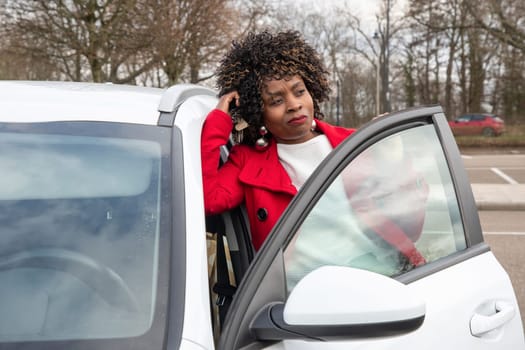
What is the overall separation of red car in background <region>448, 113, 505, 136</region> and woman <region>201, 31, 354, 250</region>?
2531cm

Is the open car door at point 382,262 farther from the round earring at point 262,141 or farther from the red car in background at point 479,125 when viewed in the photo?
the red car in background at point 479,125

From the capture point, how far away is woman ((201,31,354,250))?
1802mm

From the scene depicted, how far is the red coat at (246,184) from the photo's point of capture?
178cm

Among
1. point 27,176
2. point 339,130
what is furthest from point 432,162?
point 27,176

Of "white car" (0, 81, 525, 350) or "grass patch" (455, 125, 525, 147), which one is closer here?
"white car" (0, 81, 525, 350)

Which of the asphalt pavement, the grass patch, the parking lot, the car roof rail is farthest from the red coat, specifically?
the grass patch

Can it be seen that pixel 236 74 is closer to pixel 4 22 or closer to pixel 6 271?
pixel 6 271

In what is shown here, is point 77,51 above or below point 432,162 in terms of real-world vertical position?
above

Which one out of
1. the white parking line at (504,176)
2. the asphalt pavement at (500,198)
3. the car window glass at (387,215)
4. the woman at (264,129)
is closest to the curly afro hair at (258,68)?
the woman at (264,129)

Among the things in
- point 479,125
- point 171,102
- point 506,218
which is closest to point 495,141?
point 479,125

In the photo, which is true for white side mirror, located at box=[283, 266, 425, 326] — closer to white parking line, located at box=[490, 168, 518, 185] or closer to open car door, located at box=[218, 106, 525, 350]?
open car door, located at box=[218, 106, 525, 350]

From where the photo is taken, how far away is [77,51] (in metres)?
16.6

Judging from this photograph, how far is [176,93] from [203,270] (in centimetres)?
60

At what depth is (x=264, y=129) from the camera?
2012 millimetres
